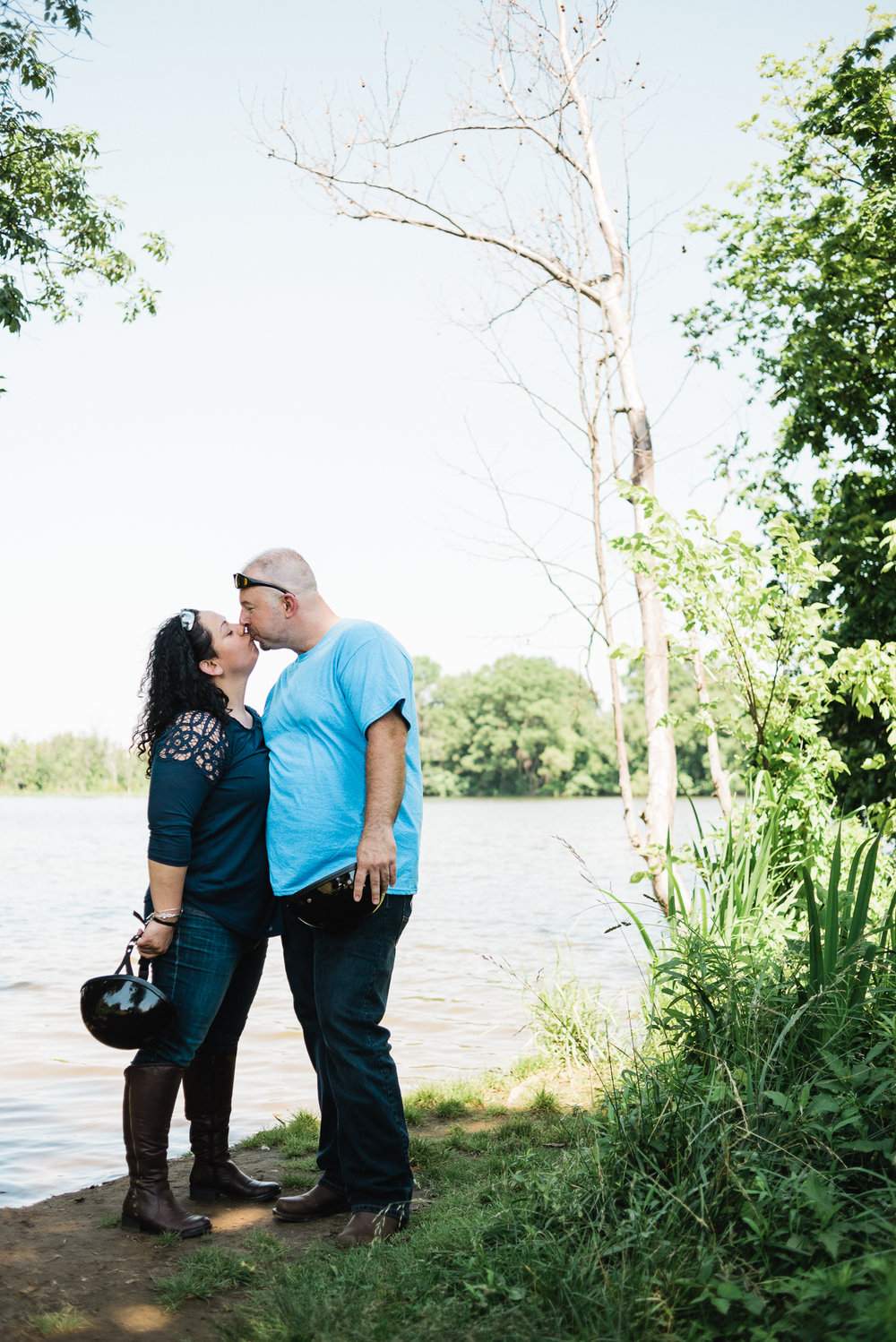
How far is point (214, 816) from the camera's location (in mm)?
3582

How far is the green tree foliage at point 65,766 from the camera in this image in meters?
80.4

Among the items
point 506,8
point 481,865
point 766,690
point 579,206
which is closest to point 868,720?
point 766,690

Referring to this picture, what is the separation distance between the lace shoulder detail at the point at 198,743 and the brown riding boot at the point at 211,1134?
107cm

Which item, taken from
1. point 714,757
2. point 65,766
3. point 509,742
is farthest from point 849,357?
point 65,766

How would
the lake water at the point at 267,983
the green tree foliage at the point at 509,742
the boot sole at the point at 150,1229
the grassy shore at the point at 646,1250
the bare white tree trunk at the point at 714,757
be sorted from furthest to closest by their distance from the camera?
the green tree foliage at the point at 509,742 → the bare white tree trunk at the point at 714,757 → the lake water at the point at 267,983 → the boot sole at the point at 150,1229 → the grassy shore at the point at 646,1250

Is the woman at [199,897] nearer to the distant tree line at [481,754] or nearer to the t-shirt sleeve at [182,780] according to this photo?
the t-shirt sleeve at [182,780]

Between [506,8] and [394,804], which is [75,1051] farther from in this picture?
[506,8]

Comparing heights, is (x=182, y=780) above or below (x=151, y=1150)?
above

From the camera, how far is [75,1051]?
23.6ft

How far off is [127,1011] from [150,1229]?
72 cm

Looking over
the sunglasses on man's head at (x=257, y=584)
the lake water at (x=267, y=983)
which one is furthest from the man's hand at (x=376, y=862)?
the lake water at (x=267, y=983)

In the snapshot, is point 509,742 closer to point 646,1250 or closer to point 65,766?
point 65,766

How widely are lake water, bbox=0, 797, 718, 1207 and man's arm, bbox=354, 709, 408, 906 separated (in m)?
1.61

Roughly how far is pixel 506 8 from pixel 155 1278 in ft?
24.5
